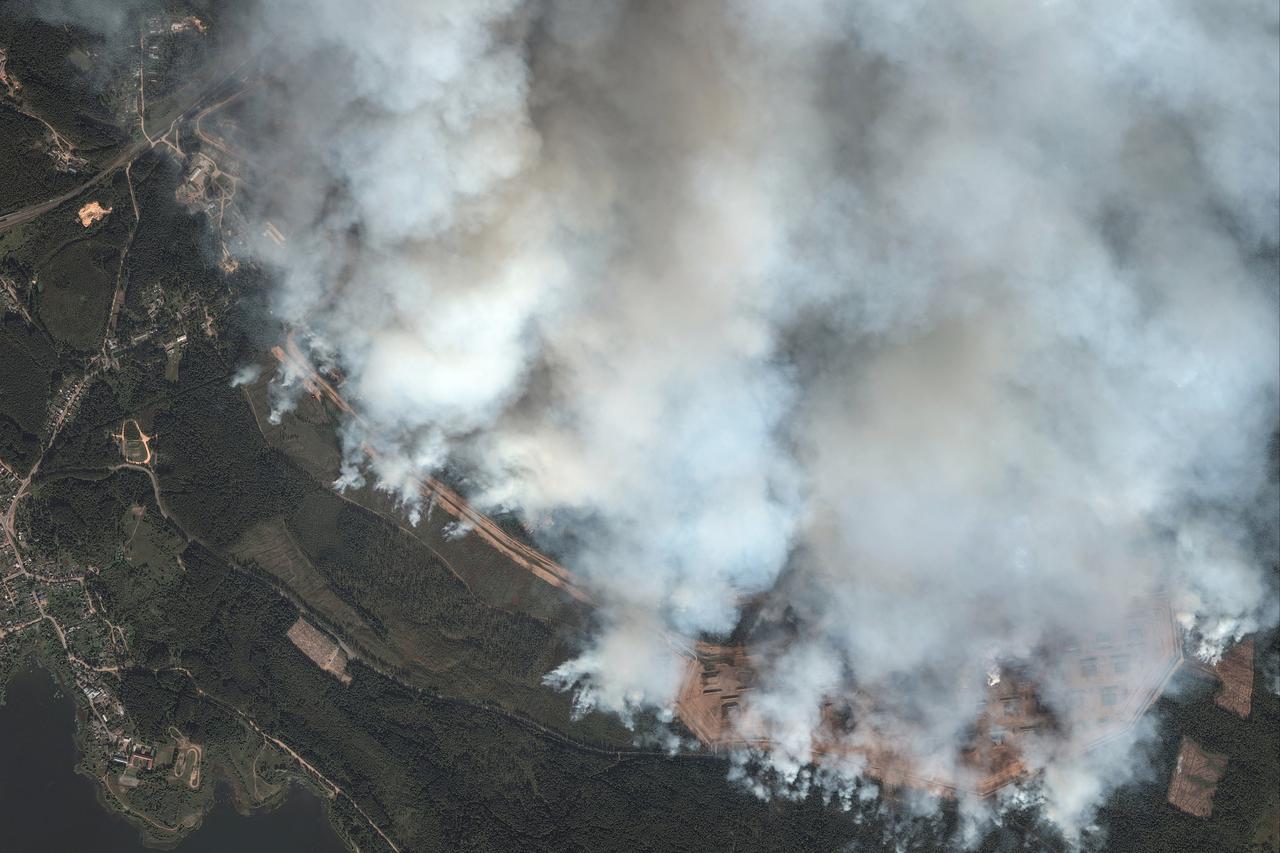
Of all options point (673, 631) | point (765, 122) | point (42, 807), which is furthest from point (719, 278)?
point (42, 807)

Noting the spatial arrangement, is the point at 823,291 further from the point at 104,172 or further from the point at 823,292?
the point at 104,172

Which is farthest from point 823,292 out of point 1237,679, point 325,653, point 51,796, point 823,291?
point 51,796

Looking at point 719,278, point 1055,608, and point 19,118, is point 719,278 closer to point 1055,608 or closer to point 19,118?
point 1055,608

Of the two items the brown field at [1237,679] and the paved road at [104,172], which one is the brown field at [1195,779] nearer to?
the brown field at [1237,679]

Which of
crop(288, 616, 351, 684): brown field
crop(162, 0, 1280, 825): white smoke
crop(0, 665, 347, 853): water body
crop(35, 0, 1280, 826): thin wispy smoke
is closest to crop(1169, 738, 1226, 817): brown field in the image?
crop(162, 0, 1280, 825): white smoke

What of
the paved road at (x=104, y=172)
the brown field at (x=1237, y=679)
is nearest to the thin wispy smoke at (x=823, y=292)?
the brown field at (x=1237, y=679)

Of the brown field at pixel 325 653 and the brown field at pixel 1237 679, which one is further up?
the brown field at pixel 1237 679
